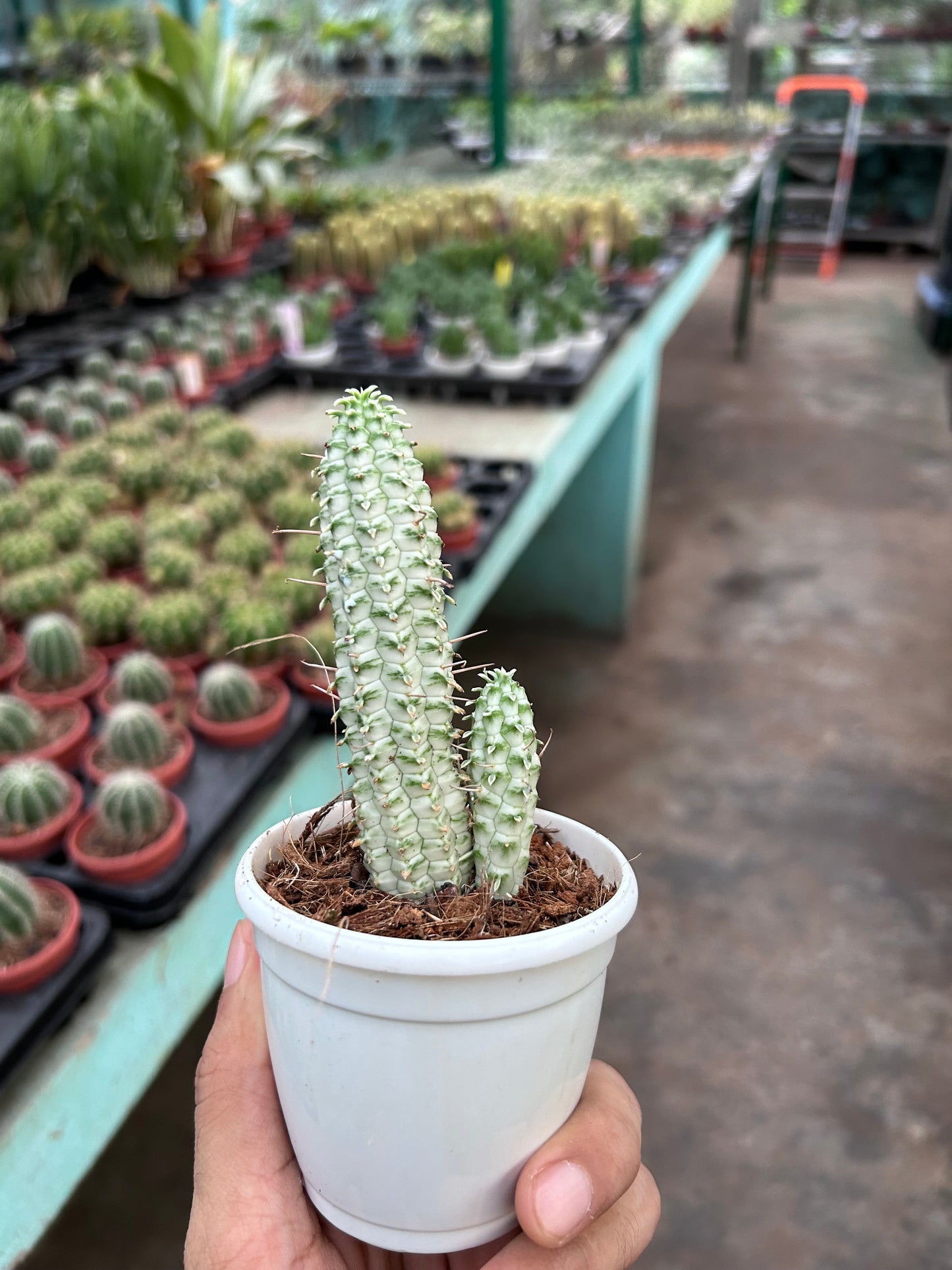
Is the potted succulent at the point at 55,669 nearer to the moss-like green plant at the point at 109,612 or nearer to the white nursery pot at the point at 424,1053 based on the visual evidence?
the moss-like green plant at the point at 109,612

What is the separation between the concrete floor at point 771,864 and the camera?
1.71m

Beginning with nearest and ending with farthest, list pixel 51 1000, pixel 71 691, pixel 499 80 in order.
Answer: pixel 51 1000 → pixel 71 691 → pixel 499 80

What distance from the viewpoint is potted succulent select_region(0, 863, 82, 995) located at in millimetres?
931

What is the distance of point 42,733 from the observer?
4.29 feet

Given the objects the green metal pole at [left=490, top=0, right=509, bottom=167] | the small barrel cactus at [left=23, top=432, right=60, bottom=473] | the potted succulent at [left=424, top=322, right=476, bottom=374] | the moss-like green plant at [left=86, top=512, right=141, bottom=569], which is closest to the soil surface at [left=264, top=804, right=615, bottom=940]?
the moss-like green plant at [left=86, top=512, right=141, bottom=569]

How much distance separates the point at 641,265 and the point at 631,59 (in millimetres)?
6310

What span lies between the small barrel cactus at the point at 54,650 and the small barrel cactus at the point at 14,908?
49 centimetres

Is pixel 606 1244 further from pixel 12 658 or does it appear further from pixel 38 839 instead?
pixel 12 658

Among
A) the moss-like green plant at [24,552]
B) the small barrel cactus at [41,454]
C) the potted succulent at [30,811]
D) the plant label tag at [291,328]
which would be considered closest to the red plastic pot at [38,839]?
the potted succulent at [30,811]

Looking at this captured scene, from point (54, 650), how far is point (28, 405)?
108cm

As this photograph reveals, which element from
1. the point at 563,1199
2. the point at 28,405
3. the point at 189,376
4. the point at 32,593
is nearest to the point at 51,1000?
the point at 563,1199

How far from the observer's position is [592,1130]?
2.22 ft

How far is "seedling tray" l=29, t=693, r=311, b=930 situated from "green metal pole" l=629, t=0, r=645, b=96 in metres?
8.85

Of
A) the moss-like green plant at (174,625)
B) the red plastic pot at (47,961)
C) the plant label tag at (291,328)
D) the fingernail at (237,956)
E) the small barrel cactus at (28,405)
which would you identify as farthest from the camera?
the plant label tag at (291,328)
